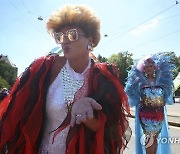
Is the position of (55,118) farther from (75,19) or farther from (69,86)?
(75,19)

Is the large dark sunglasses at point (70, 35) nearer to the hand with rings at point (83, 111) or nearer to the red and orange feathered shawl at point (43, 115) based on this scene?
the red and orange feathered shawl at point (43, 115)

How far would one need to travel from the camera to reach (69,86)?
216 centimetres

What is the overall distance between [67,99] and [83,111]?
17.5 inches

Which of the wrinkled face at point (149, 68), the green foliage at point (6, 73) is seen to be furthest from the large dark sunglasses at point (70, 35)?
the green foliage at point (6, 73)

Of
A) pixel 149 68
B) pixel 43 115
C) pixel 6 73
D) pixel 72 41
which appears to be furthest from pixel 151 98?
pixel 6 73

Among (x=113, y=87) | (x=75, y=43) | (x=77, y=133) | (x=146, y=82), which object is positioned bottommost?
(x=77, y=133)

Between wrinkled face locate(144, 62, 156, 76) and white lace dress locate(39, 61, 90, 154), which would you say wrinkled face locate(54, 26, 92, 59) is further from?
wrinkled face locate(144, 62, 156, 76)

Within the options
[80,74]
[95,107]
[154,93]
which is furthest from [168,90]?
[95,107]

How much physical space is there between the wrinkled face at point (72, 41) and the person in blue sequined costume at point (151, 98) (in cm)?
350

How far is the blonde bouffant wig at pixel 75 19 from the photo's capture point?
7.14ft

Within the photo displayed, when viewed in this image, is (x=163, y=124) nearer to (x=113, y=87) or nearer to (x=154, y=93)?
(x=154, y=93)

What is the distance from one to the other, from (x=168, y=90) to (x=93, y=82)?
12.5 feet

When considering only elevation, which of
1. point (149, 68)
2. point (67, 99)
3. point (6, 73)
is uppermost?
point (6, 73)

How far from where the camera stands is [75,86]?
2154 mm
